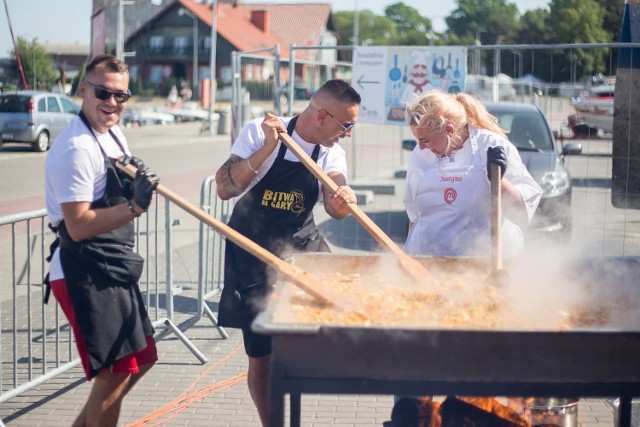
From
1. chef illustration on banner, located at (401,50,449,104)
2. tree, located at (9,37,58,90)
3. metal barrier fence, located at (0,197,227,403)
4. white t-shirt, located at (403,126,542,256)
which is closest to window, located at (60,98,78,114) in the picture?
tree, located at (9,37,58,90)

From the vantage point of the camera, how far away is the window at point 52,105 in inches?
856

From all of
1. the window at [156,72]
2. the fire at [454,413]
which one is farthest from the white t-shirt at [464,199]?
the window at [156,72]

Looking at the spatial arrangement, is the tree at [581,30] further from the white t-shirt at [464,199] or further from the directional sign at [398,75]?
the white t-shirt at [464,199]

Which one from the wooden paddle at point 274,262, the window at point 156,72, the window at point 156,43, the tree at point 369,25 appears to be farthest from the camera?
the tree at point 369,25

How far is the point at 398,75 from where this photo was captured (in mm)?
9227

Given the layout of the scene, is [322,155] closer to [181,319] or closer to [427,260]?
[427,260]

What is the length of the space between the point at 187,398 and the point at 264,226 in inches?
66.4

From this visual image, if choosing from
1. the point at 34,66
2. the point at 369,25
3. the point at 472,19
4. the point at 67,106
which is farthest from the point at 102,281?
the point at 369,25

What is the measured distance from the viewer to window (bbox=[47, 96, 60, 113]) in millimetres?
21734

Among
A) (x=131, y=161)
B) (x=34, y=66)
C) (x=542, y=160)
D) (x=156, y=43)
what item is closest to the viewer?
(x=131, y=161)

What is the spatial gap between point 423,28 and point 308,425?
470 feet

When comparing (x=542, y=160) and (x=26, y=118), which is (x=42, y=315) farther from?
(x=26, y=118)

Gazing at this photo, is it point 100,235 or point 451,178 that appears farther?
point 451,178

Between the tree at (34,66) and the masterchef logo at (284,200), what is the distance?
22.2 meters
